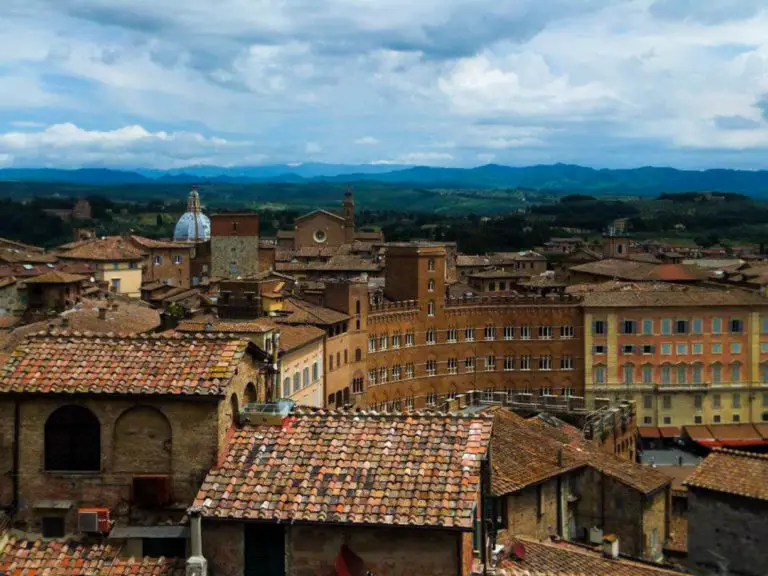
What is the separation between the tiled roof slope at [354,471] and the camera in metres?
15.4

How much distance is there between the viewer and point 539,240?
200 metres

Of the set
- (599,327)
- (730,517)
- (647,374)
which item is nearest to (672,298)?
(599,327)

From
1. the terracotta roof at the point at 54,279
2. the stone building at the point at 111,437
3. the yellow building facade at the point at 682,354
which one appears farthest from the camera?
the yellow building facade at the point at 682,354

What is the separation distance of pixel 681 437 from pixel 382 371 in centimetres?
2304

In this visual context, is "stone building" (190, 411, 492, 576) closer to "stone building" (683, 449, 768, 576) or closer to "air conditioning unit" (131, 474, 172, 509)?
"air conditioning unit" (131, 474, 172, 509)

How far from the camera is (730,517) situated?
26.4 metres

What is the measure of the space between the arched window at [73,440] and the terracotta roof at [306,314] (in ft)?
145

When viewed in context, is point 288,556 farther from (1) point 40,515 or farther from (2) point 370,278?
(2) point 370,278

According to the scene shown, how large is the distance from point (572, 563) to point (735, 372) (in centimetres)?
6690

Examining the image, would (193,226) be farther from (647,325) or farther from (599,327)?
(647,325)

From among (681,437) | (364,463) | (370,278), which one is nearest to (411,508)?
(364,463)

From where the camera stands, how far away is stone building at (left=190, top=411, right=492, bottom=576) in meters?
15.3

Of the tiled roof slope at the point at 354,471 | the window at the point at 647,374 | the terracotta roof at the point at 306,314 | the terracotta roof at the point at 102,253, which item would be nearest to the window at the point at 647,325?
the window at the point at 647,374

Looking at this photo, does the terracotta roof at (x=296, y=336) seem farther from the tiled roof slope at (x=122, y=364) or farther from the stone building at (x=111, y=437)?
the stone building at (x=111, y=437)
